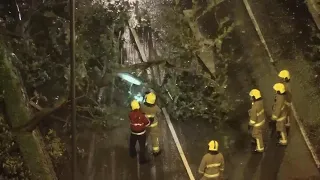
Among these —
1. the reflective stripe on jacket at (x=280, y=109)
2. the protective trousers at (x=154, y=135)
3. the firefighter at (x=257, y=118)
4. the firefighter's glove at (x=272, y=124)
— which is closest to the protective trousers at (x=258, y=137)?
the firefighter at (x=257, y=118)

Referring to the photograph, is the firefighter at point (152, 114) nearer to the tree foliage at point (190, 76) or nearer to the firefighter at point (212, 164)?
the tree foliage at point (190, 76)

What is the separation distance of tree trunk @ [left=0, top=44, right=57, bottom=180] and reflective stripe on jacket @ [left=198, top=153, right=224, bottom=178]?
10.5 ft

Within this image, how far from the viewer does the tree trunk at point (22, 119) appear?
11344 millimetres

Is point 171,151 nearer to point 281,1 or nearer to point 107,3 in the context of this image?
point 107,3

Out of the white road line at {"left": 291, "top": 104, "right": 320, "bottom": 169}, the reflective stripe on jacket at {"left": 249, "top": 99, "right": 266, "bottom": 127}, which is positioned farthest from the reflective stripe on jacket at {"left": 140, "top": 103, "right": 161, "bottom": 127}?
the white road line at {"left": 291, "top": 104, "right": 320, "bottom": 169}

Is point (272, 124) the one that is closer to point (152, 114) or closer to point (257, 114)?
point (257, 114)

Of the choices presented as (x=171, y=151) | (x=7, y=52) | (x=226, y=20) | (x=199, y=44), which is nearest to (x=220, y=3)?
(x=226, y=20)

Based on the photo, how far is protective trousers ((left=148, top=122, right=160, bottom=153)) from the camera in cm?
1146

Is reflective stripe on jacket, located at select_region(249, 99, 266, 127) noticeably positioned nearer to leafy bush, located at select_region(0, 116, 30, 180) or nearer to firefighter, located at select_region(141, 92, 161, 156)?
firefighter, located at select_region(141, 92, 161, 156)

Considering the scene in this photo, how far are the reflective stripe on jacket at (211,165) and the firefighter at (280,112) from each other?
6.34 ft

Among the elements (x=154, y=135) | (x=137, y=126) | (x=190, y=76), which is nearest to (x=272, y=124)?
(x=190, y=76)

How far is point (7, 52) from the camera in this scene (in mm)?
11992

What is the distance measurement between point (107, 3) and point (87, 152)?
4.54 metres

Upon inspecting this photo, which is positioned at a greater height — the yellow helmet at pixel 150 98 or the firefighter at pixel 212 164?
the yellow helmet at pixel 150 98
